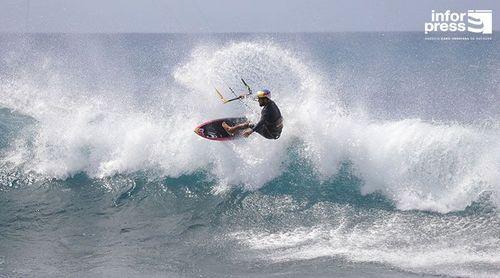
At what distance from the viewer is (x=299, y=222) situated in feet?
37.5

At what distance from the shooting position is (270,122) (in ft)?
40.1

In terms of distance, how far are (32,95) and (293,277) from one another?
51.0 ft

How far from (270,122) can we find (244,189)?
1.82m

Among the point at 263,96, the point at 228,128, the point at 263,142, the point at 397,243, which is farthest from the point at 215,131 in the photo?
the point at 397,243

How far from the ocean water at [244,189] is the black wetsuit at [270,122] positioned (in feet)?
4.76

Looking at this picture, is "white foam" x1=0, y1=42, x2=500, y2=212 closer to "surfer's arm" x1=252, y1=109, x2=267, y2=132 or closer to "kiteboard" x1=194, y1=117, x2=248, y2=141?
"kiteboard" x1=194, y1=117, x2=248, y2=141

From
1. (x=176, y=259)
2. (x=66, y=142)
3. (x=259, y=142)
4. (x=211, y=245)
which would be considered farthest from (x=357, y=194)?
(x=66, y=142)

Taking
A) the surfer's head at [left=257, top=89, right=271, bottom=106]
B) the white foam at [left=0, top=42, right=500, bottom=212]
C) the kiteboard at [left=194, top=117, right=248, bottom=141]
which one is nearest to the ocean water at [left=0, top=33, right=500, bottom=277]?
the white foam at [left=0, top=42, right=500, bottom=212]

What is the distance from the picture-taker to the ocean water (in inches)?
376

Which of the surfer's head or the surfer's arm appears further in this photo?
the surfer's arm

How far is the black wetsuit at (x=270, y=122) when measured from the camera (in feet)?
39.8

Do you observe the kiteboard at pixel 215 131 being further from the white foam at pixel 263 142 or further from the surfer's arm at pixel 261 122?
the surfer's arm at pixel 261 122

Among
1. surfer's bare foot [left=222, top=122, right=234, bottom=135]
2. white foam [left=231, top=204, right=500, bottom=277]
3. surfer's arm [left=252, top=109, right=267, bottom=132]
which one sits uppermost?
surfer's bare foot [left=222, top=122, right=234, bottom=135]

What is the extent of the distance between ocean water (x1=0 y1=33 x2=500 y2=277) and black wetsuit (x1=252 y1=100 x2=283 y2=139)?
1.45 metres
